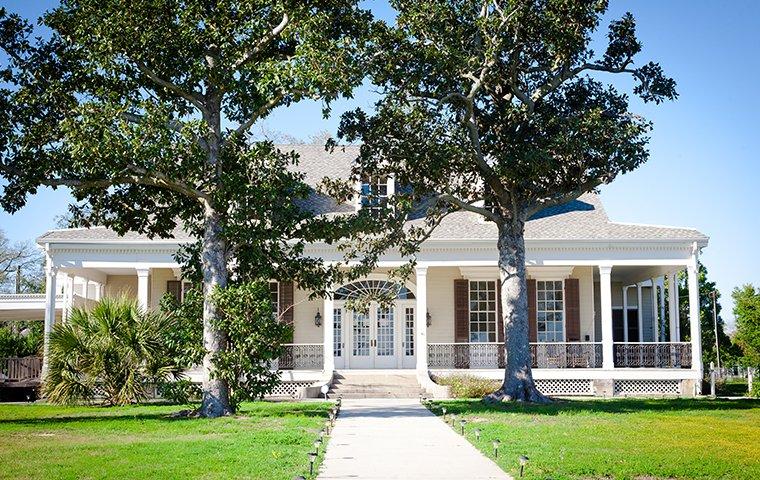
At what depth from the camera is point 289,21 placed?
17547 mm

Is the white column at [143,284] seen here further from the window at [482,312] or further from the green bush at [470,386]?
the window at [482,312]

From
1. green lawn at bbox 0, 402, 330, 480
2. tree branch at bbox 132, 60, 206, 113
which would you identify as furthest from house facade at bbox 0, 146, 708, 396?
tree branch at bbox 132, 60, 206, 113

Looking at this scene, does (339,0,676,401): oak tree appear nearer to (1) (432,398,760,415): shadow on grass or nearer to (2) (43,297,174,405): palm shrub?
(1) (432,398,760,415): shadow on grass

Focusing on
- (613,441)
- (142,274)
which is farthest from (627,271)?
(613,441)

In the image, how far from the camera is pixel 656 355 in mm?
27438

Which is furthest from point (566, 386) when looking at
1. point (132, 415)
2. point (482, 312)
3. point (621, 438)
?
point (132, 415)

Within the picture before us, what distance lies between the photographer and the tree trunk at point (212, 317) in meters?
18.0

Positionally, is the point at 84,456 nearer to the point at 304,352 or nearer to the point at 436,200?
the point at 436,200

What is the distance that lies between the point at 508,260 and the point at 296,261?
5644 millimetres

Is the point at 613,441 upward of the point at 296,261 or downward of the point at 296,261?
downward

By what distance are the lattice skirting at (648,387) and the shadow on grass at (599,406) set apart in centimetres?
413

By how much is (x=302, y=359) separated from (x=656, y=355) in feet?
36.0

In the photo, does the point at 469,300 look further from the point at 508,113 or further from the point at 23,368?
the point at 23,368

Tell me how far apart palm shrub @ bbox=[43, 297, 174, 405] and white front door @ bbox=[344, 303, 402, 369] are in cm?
817
